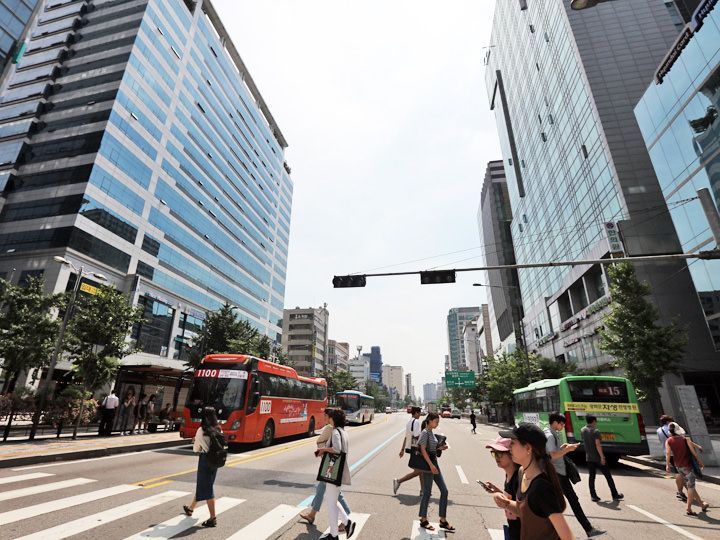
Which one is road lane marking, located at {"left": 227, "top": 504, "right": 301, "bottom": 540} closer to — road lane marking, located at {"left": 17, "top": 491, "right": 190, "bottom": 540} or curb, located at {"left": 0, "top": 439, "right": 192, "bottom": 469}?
road lane marking, located at {"left": 17, "top": 491, "right": 190, "bottom": 540}

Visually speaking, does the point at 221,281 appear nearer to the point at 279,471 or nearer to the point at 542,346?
the point at 542,346

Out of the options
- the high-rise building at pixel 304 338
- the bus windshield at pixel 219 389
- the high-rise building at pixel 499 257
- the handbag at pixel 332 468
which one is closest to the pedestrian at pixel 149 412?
the bus windshield at pixel 219 389

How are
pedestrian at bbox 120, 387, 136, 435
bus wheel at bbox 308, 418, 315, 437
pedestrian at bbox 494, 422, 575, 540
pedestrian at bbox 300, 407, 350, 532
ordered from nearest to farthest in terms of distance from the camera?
1. pedestrian at bbox 494, 422, 575, 540
2. pedestrian at bbox 300, 407, 350, 532
3. pedestrian at bbox 120, 387, 136, 435
4. bus wheel at bbox 308, 418, 315, 437

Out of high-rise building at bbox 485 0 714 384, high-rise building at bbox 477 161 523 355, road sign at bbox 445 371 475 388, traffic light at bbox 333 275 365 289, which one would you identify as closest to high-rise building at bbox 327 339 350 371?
high-rise building at bbox 477 161 523 355

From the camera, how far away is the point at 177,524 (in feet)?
18.0

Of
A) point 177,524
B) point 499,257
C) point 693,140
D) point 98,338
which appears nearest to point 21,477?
point 177,524

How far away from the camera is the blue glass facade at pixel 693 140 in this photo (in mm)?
24203

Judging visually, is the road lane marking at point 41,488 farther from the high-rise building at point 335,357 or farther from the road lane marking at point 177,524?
the high-rise building at point 335,357

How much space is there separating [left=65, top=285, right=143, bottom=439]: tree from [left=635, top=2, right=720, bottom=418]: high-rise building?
112 ft

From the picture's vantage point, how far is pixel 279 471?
10023 millimetres

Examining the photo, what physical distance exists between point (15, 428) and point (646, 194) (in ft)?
149

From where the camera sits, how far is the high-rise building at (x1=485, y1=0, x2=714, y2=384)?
106ft

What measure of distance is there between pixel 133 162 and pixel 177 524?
47.8 meters

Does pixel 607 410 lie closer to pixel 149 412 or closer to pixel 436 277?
pixel 436 277
